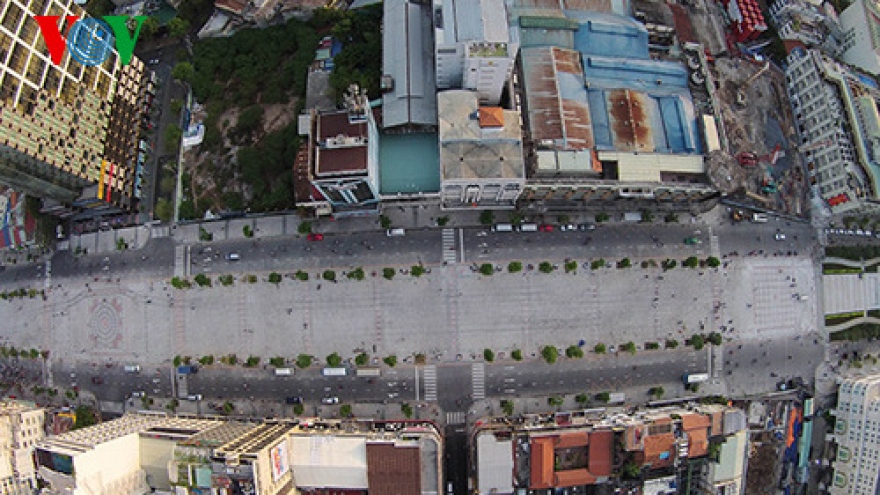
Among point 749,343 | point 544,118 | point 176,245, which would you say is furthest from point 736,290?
point 176,245

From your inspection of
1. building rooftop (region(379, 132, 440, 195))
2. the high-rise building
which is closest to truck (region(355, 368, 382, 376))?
building rooftop (region(379, 132, 440, 195))

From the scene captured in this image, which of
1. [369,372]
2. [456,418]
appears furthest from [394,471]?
[369,372]

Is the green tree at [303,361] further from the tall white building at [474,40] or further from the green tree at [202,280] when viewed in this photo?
the tall white building at [474,40]

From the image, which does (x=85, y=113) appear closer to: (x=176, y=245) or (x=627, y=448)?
(x=176, y=245)

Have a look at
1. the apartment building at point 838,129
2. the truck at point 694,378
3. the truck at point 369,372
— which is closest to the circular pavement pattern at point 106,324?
the truck at point 369,372

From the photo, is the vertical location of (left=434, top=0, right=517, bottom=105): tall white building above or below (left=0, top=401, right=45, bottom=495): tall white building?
above

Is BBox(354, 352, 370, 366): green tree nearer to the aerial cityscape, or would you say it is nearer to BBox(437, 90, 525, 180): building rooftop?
the aerial cityscape
